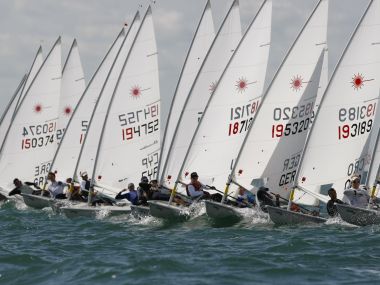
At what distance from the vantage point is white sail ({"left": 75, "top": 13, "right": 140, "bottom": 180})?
34.0 metres

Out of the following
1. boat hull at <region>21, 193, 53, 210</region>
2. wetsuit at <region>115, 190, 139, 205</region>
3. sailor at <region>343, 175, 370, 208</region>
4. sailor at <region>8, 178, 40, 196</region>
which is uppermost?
sailor at <region>343, 175, 370, 208</region>

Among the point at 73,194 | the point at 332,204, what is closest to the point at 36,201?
the point at 73,194

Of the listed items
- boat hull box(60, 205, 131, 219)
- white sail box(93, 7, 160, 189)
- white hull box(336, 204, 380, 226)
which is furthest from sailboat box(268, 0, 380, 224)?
white sail box(93, 7, 160, 189)

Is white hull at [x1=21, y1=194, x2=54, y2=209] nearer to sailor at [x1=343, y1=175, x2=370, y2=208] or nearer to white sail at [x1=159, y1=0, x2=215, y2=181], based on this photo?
white sail at [x1=159, y1=0, x2=215, y2=181]

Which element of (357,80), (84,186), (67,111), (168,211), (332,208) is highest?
(357,80)

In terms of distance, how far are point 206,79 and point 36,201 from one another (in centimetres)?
777

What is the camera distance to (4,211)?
34.4m

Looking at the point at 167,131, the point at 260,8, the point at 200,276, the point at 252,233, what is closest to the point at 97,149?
the point at 167,131

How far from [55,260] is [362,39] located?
443 inches

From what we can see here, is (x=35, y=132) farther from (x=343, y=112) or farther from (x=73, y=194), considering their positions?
(x=343, y=112)

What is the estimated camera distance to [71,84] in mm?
39906

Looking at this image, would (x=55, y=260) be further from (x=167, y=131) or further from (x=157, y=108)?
(x=167, y=131)

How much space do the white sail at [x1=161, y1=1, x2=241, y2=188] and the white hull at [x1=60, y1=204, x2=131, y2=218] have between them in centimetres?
246

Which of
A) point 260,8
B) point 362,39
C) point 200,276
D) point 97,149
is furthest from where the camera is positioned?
point 97,149
